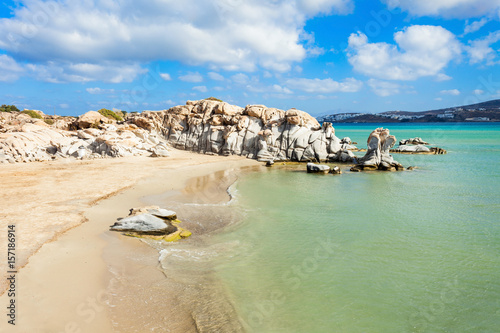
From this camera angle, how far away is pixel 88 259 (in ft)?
29.0

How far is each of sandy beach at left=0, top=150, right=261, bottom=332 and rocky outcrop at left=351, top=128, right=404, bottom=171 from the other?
54.7ft

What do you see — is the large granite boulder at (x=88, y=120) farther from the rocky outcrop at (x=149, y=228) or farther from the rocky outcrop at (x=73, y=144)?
the rocky outcrop at (x=149, y=228)

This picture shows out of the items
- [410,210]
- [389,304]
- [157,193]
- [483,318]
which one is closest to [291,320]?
[389,304]

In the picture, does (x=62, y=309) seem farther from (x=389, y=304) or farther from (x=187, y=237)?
(x=389, y=304)

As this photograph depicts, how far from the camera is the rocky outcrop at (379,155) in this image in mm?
28453

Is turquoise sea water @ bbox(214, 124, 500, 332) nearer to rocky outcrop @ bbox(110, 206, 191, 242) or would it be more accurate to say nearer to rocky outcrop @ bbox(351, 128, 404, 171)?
rocky outcrop @ bbox(110, 206, 191, 242)

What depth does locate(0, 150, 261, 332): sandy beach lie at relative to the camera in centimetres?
639

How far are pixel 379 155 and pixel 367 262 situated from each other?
22071mm

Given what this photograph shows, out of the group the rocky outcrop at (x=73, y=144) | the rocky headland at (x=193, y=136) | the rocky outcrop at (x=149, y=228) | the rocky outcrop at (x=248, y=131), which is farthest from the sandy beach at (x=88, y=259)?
the rocky outcrop at (x=248, y=131)

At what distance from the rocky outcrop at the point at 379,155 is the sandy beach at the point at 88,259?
1667 cm

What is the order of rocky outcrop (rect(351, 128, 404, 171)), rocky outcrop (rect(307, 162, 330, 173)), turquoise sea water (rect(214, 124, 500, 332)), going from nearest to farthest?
turquoise sea water (rect(214, 124, 500, 332)) < rocky outcrop (rect(307, 162, 330, 173)) < rocky outcrop (rect(351, 128, 404, 171))

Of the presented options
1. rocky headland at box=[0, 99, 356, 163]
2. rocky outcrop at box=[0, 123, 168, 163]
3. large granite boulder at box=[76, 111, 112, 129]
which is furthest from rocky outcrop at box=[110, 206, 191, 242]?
large granite boulder at box=[76, 111, 112, 129]

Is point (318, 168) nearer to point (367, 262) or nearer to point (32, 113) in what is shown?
point (367, 262)

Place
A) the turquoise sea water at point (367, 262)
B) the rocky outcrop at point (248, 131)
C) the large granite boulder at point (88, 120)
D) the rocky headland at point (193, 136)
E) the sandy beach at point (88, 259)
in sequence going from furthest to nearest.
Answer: the large granite boulder at point (88, 120) → the rocky outcrop at point (248, 131) → the rocky headland at point (193, 136) → the turquoise sea water at point (367, 262) → the sandy beach at point (88, 259)
